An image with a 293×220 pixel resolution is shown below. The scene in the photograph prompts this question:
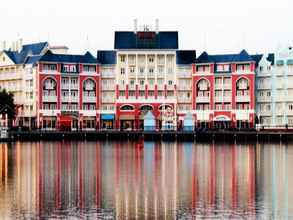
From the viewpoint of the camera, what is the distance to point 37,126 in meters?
154

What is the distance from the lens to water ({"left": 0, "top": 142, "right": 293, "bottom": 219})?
46094 millimetres

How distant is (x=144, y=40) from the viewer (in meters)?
157

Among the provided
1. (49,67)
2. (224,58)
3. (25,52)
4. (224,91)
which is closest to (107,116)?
(49,67)

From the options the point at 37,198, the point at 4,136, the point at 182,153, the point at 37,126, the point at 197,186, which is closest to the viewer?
the point at 37,198

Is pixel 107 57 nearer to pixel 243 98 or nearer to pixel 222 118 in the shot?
pixel 222 118

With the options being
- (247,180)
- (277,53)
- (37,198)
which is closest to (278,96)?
(277,53)

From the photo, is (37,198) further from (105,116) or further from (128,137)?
(105,116)

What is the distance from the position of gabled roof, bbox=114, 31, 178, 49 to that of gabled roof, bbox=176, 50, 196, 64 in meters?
2.32

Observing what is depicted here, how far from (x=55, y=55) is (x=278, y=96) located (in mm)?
41859

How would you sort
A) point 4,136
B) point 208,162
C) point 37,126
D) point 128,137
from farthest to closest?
point 37,126 < point 128,137 < point 4,136 < point 208,162

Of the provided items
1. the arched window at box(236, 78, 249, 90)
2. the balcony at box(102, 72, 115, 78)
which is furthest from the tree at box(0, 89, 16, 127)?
the arched window at box(236, 78, 249, 90)

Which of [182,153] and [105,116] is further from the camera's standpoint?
[105,116]

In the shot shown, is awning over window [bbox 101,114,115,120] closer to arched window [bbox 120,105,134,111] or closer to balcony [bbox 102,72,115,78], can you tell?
arched window [bbox 120,105,134,111]

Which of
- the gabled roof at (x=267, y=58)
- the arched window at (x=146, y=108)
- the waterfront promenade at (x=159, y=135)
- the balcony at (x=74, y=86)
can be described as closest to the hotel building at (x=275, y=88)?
the gabled roof at (x=267, y=58)
